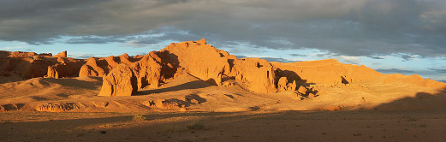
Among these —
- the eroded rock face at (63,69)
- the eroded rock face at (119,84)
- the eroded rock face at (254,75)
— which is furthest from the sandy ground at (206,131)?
the eroded rock face at (63,69)

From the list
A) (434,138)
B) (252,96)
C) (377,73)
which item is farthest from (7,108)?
(377,73)

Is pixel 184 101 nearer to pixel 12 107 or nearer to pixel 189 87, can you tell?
pixel 189 87

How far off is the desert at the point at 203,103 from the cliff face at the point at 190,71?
12 cm

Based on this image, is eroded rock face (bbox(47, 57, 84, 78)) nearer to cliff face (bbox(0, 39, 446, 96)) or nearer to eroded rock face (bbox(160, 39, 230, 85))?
cliff face (bbox(0, 39, 446, 96))

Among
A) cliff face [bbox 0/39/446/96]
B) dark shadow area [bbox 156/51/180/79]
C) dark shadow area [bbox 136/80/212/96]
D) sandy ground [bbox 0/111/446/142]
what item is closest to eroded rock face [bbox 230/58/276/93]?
cliff face [bbox 0/39/446/96]

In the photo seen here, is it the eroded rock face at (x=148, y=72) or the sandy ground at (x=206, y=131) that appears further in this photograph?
the eroded rock face at (x=148, y=72)

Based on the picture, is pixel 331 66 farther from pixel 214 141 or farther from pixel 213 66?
pixel 214 141

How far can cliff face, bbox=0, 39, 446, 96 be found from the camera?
35.7 m

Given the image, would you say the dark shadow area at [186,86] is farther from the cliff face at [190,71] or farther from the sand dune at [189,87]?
the cliff face at [190,71]

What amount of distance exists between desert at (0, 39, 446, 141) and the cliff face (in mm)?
118

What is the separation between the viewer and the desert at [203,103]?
1523cm

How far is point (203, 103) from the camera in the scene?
30.8 meters

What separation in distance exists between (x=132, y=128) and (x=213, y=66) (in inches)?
977

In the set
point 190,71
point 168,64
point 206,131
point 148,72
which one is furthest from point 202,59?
point 206,131
